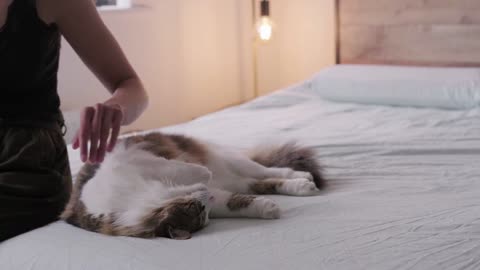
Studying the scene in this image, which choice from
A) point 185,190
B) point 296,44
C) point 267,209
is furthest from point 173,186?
point 296,44

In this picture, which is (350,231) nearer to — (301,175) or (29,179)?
(301,175)

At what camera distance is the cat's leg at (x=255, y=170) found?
159cm

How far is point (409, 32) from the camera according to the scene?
286 centimetres

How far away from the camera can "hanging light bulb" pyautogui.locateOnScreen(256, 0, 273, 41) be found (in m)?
3.04

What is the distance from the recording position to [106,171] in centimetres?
138

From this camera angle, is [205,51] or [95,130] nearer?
[95,130]

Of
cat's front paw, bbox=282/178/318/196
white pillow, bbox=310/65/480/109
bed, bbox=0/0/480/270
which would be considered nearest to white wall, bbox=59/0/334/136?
white pillow, bbox=310/65/480/109

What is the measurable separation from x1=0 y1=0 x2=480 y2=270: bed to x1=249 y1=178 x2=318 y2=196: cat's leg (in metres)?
0.03

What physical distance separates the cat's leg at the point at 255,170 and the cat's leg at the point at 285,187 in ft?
0.12

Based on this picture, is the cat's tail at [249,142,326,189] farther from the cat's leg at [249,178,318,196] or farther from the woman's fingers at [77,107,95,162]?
the woman's fingers at [77,107,95,162]

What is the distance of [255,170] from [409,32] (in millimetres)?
1511

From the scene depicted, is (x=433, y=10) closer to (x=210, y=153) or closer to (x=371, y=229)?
(x=210, y=153)

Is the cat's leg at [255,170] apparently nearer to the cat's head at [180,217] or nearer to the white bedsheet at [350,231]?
the white bedsheet at [350,231]

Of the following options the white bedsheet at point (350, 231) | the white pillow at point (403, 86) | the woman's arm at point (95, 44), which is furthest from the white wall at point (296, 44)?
the woman's arm at point (95, 44)
